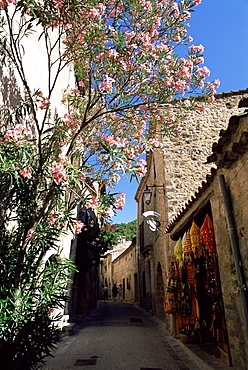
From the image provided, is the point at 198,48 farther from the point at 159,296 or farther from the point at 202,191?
the point at 159,296

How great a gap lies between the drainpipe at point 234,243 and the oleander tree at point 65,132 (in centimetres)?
135

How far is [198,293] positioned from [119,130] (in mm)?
3978

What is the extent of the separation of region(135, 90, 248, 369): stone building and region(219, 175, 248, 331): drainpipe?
13 cm

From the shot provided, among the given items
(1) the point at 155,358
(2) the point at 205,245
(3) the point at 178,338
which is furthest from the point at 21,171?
(3) the point at 178,338

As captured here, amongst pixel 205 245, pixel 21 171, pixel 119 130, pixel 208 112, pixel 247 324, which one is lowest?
pixel 247 324

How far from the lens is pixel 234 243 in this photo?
343cm

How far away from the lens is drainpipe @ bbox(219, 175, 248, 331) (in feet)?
10.4

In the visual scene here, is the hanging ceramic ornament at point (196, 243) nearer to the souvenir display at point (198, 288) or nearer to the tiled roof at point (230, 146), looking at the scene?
the souvenir display at point (198, 288)

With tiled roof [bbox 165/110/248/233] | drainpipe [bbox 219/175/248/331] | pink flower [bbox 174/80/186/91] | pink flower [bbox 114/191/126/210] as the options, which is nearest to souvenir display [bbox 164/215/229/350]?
drainpipe [bbox 219/175/248/331]

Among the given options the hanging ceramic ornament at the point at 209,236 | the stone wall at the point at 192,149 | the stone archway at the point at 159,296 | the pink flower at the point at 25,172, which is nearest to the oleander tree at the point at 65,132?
the pink flower at the point at 25,172

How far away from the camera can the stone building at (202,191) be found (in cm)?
345

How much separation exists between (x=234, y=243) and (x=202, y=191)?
146 centimetres

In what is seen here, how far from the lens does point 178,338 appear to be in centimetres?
623

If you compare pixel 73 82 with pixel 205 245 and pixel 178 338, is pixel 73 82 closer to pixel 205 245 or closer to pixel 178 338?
pixel 205 245
